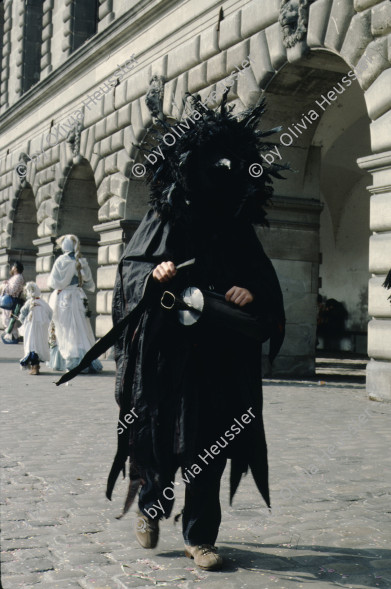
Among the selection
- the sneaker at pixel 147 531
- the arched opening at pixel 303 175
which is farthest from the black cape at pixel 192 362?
the arched opening at pixel 303 175

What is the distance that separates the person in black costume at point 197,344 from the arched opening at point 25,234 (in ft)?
61.6

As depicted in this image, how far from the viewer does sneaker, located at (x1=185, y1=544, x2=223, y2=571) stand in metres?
3.16

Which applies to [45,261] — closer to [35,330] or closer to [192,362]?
[35,330]

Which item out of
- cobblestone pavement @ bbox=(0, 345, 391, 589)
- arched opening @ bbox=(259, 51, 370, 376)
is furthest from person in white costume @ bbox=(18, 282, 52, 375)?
cobblestone pavement @ bbox=(0, 345, 391, 589)

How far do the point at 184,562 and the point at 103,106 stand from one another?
43.9ft

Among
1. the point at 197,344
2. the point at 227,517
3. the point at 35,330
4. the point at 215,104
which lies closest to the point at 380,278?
the point at 215,104

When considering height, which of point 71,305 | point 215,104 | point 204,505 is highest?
point 215,104

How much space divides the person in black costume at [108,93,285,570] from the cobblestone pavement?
0.79 feet

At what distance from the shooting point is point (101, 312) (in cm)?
1552

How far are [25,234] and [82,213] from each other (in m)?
4.73

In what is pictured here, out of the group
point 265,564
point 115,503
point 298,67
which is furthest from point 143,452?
point 298,67

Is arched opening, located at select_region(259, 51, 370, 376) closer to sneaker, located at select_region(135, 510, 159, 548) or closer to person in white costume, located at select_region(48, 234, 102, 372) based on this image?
person in white costume, located at select_region(48, 234, 102, 372)

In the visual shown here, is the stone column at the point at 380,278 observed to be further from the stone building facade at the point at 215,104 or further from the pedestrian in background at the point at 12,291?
the pedestrian in background at the point at 12,291

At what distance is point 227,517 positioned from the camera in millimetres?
3994
